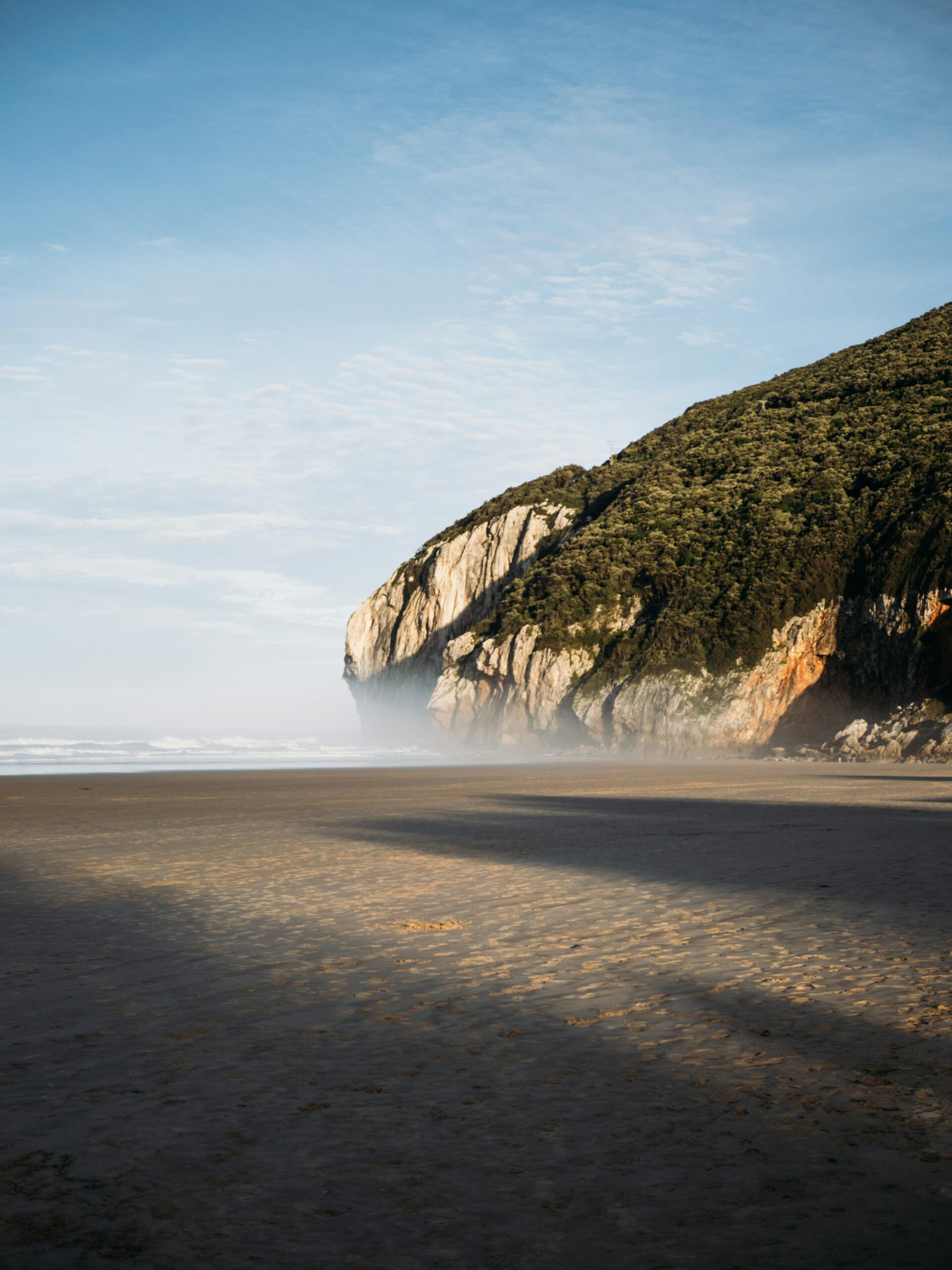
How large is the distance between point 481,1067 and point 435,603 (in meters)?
80.1

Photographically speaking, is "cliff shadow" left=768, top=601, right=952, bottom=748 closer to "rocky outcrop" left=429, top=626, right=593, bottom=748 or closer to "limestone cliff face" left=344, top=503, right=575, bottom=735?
"rocky outcrop" left=429, top=626, right=593, bottom=748

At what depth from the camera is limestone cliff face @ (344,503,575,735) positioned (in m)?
80.4

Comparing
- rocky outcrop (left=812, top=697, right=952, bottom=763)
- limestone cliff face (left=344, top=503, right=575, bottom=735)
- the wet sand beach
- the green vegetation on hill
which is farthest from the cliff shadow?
the wet sand beach

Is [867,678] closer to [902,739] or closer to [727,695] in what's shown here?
[727,695]

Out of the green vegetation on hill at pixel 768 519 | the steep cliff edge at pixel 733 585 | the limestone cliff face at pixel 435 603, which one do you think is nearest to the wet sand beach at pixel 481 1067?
the steep cliff edge at pixel 733 585

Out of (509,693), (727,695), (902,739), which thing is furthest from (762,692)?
(509,693)

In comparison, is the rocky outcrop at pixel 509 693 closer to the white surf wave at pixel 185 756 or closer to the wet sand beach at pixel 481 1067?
the white surf wave at pixel 185 756

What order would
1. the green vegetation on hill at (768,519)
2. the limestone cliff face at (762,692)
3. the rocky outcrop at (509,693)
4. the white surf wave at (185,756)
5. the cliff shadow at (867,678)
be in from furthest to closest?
the rocky outcrop at (509,693), the green vegetation on hill at (768,519), the limestone cliff face at (762,692), the cliff shadow at (867,678), the white surf wave at (185,756)

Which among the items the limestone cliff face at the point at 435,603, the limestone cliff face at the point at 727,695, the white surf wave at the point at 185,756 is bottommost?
the white surf wave at the point at 185,756

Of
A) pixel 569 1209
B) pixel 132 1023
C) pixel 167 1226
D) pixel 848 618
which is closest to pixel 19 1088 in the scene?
pixel 132 1023

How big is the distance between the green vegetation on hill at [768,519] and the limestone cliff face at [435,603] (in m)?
3.99

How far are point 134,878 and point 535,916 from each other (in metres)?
4.35

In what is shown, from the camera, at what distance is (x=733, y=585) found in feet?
175

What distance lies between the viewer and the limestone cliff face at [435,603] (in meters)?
80.4
